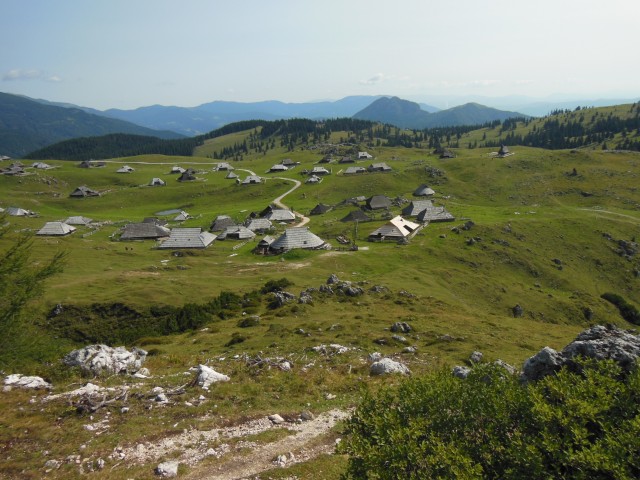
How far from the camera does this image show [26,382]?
23.7 metres

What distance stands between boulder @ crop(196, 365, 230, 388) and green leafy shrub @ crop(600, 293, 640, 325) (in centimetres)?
6660

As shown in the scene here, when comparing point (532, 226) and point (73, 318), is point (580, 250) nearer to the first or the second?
point (532, 226)

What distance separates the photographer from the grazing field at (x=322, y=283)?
2055 cm

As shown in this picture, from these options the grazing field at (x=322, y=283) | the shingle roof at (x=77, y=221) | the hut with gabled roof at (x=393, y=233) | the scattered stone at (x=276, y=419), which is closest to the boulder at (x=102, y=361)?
the grazing field at (x=322, y=283)

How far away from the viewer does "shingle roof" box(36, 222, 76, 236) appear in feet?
315

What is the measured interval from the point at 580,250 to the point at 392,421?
8691 centimetres

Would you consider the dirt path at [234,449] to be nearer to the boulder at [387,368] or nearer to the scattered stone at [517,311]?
the boulder at [387,368]

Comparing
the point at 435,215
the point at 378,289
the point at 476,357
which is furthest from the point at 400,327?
the point at 435,215

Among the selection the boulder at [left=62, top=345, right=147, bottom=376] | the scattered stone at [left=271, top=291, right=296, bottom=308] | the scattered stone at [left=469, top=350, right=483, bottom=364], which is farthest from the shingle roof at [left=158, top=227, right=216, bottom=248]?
the scattered stone at [left=469, top=350, right=483, bottom=364]

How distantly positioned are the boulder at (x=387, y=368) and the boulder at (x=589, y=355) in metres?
10.7

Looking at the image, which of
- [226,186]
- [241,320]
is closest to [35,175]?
[226,186]

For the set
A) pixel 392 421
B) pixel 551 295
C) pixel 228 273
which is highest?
pixel 392 421

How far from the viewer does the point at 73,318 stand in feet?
155

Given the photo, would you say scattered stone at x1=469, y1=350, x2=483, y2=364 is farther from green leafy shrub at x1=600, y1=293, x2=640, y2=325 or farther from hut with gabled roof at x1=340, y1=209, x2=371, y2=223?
hut with gabled roof at x1=340, y1=209, x2=371, y2=223
